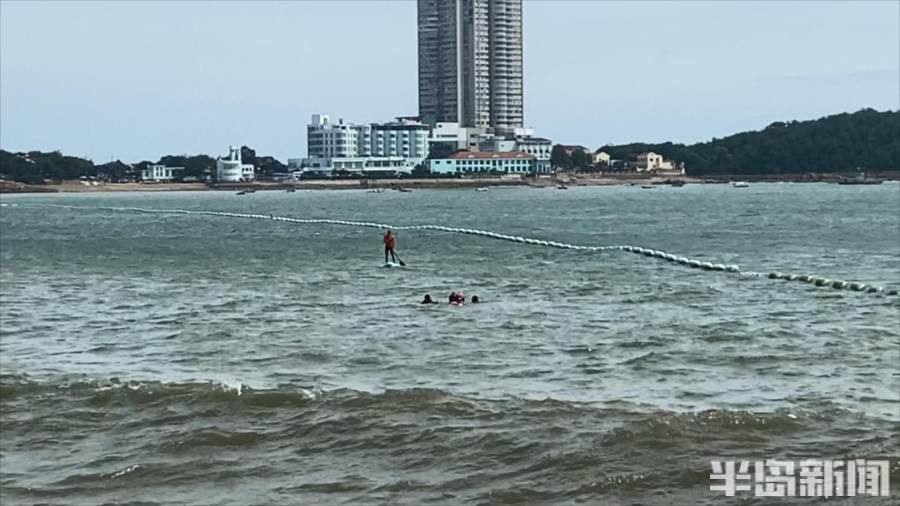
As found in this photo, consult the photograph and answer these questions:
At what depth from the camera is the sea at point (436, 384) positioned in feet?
43.6

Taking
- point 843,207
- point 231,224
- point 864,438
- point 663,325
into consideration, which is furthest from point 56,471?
point 843,207

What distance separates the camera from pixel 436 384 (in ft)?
61.1

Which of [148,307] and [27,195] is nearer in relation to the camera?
[148,307]

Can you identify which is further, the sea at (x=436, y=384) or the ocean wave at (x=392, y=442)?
the sea at (x=436, y=384)

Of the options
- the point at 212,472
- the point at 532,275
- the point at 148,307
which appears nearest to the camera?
the point at 212,472

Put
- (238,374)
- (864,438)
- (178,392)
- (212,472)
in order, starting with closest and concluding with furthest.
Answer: (212,472) < (864,438) < (178,392) < (238,374)

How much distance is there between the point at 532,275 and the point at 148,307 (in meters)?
12.6

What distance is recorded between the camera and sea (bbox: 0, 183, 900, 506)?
13.3 m

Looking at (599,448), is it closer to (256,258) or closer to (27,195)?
(256,258)

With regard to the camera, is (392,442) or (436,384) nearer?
(392,442)

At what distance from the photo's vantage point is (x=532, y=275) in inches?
1551

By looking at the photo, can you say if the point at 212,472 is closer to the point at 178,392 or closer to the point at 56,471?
the point at 56,471

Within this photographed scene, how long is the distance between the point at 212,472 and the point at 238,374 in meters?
6.27

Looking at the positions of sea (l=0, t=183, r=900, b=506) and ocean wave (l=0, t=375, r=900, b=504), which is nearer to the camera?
ocean wave (l=0, t=375, r=900, b=504)
